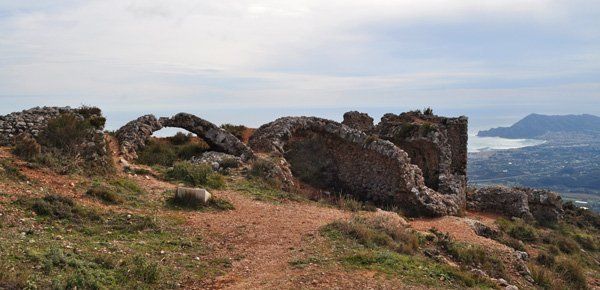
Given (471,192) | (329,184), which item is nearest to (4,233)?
(329,184)

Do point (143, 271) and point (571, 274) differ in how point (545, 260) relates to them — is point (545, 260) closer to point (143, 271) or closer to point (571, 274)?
point (571, 274)

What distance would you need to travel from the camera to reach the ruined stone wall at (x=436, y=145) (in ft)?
71.9

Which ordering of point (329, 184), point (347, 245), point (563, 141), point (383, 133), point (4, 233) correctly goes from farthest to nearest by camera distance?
point (563, 141), point (383, 133), point (329, 184), point (347, 245), point (4, 233)

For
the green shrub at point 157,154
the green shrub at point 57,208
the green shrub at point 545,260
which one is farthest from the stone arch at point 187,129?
the green shrub at point 545,260

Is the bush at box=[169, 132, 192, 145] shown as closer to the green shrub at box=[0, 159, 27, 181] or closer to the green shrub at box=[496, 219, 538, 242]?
the green shrub at box=[0, 159, 27, 181]

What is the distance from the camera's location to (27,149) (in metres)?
14.0

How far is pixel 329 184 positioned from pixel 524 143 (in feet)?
375

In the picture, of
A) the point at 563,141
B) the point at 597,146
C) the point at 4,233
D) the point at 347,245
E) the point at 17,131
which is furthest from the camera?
the point at 563,141

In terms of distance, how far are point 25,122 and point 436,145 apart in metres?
15.8

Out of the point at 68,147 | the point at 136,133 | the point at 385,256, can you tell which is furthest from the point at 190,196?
the point at 136,133

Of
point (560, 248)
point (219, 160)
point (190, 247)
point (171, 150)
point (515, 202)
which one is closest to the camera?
point (190, 247)

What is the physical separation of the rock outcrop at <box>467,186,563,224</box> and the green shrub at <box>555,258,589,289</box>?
851 cm

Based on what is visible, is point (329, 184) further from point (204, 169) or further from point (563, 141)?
point (563, 141)

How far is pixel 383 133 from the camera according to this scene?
78.8 ft
